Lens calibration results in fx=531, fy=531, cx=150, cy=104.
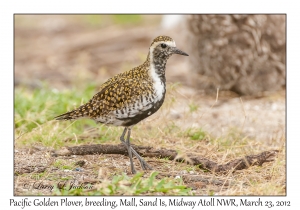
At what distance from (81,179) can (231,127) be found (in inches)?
111

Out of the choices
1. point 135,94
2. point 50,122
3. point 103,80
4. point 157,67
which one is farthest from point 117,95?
point 103,80

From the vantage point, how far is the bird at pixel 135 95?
5418 millimetres

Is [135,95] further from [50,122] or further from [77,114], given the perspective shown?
[50,122]

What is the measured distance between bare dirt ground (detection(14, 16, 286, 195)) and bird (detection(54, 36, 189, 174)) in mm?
503

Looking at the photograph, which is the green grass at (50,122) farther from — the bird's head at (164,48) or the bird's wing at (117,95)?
the bird's head at (164,48)

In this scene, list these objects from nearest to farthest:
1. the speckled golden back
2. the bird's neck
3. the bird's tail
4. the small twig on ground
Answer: the speckled golden back < the bird's neck < the small twig on ground < the bird's tail

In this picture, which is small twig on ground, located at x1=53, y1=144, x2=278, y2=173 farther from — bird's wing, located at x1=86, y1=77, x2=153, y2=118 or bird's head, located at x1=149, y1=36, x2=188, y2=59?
bird's head, located at x1=149, y1=36, x2=188, y2=59

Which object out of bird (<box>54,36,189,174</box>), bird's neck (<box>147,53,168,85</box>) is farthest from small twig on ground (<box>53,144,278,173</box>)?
bird's neck (<box>147,53,168,85</box>)

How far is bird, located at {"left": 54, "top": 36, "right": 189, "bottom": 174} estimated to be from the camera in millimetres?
5418

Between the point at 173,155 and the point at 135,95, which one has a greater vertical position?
the point at 135,95

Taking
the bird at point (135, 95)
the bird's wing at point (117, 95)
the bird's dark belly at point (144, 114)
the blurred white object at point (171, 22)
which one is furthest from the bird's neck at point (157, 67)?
the blurred white object at point (171, 22)

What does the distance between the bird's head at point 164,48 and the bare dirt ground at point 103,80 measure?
109 cm

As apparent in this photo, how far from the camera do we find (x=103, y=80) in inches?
435

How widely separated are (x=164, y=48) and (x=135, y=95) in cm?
60
